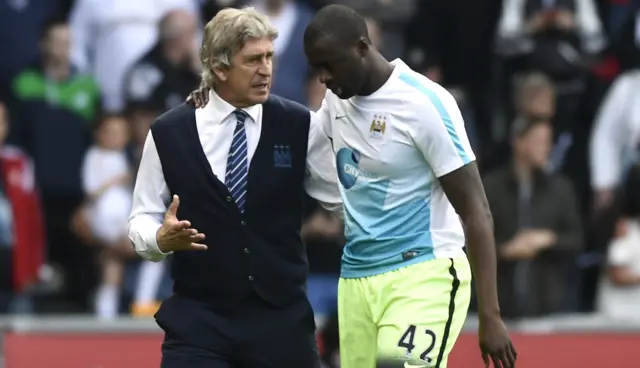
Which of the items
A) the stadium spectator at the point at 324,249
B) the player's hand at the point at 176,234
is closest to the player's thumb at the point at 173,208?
the player's hand at the point at 176,234

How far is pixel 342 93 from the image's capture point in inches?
255

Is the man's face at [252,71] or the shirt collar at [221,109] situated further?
the shirt collar at [221,109]

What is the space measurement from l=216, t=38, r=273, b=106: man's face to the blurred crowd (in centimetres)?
447

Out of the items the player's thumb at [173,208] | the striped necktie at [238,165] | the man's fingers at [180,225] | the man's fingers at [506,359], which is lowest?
the man's fingers at [506,359]

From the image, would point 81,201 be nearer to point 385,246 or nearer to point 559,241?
point 559,241

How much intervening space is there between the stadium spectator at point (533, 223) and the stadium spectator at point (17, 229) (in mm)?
3255

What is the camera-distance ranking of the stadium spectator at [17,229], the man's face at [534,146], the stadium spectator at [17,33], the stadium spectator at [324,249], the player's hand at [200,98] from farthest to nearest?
the stadium spectator at [17,33], the stadium spectator at [17,229], the stadium spectator at [324,249], the man's face at [534,146], the player's hand at [200,98]

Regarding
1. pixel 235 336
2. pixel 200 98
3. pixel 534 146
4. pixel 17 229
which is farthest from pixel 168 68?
pixel 235 336

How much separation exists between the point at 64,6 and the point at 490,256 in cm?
794

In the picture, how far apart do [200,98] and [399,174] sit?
0.94 meters

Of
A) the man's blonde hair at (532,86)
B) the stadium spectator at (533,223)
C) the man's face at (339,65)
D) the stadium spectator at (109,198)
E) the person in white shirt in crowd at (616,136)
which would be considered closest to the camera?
the man's face at (339,65)

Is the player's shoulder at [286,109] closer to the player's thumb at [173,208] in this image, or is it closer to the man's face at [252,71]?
the man's face at [252,71]

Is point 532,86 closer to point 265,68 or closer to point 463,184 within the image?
point 265,68

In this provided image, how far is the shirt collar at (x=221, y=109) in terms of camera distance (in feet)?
22.4
